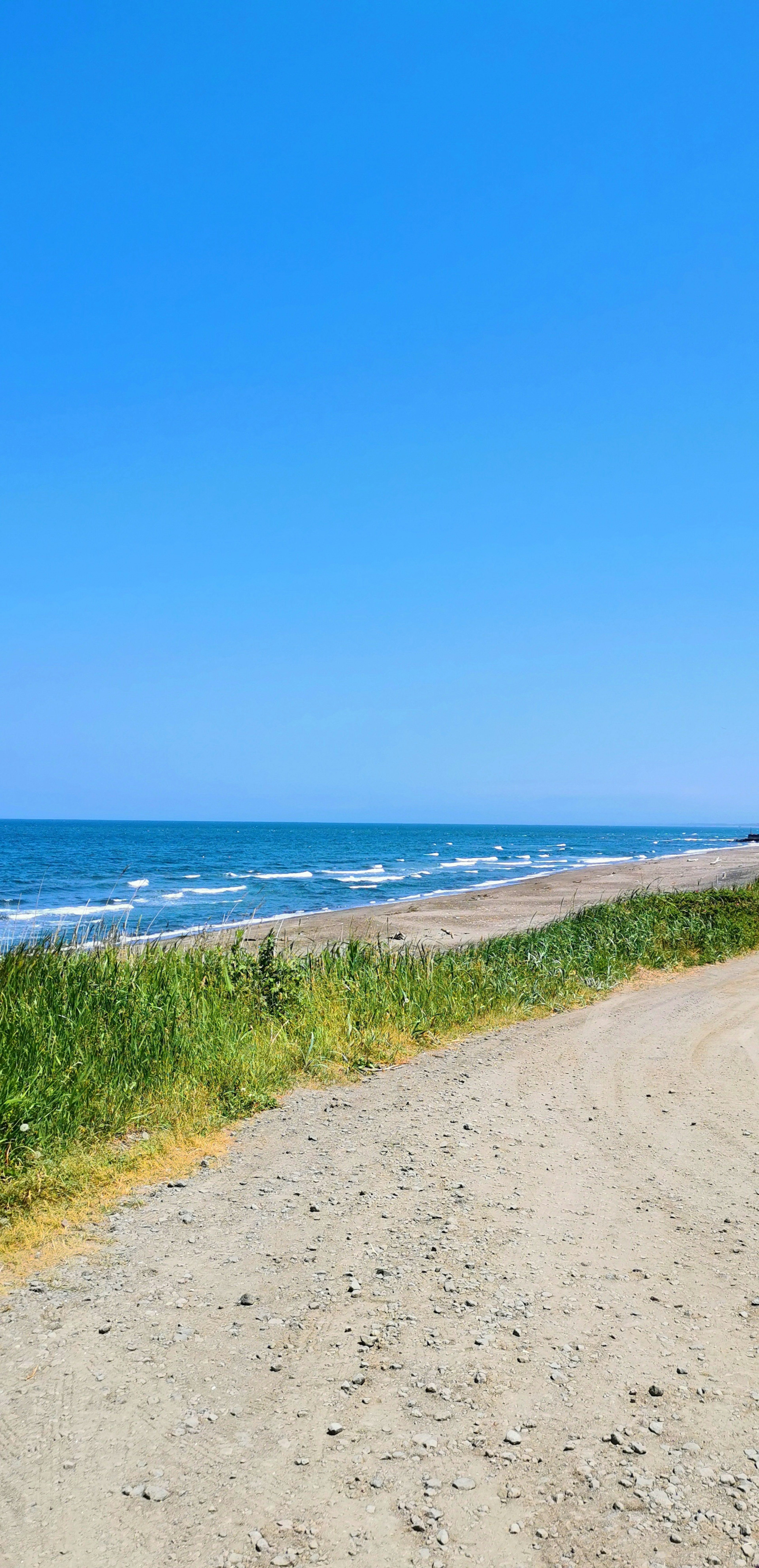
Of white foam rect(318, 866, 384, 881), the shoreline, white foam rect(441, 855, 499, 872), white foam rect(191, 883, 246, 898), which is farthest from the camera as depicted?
white foam rect(441, 855, 499, 872)

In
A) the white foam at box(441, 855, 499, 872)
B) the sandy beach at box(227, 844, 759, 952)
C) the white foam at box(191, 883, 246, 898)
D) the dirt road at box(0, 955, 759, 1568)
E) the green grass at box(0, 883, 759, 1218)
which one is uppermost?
the green grass at box(0, 883, 759, 1218)

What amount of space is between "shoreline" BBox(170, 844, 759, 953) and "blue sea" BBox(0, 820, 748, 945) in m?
0.99

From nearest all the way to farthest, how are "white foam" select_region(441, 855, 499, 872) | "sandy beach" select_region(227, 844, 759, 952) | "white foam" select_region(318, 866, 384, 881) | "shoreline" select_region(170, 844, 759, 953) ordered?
"shoreline" select_region(170, 844, 759, 953) → "sandy beach" select_region(227, 844, 759, 952) → "white foam" select_region(318, 866, 384, 881) → "white foam" select_region(441, 855, 499, 872)

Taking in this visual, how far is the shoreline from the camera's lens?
80.8 ft

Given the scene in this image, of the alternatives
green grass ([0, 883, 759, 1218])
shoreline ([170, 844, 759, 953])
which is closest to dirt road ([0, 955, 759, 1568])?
green grass ([0, 883, 759, 1218])

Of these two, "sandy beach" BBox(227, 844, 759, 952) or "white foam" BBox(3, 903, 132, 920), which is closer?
"sandy beach" BBox(227, 844, 759, 952)

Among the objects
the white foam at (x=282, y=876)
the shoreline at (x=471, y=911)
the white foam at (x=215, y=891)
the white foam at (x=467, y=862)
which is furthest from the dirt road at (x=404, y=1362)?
the white foam at (x=467, y=862)

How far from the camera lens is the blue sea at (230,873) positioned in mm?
33812

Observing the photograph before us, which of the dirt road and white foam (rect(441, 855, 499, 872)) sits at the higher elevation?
the dirt road

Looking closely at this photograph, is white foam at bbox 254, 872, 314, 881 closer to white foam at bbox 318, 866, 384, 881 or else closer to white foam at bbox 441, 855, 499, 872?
white foam at bbox 318, 866, 384, 881

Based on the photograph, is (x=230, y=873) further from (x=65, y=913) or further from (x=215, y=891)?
(x=65, y=913)

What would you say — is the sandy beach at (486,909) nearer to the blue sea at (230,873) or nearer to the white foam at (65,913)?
the blue sea at (230,873)

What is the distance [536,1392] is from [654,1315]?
3.63 ft

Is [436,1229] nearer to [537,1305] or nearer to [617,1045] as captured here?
[537,1305]
